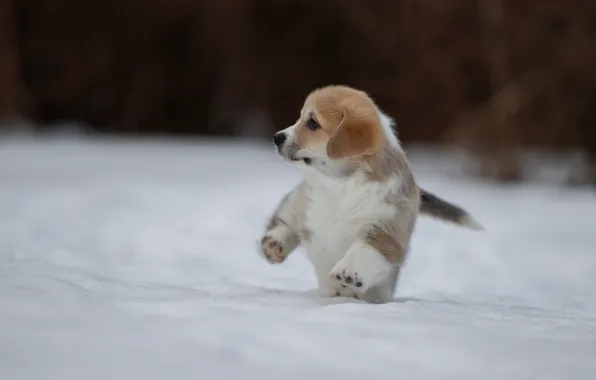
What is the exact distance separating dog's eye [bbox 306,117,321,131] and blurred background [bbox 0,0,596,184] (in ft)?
17.6

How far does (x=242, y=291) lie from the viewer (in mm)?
2439

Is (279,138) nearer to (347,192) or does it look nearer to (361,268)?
(347,192)

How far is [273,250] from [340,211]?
0.25 meters

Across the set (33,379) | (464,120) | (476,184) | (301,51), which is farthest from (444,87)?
(33,379)

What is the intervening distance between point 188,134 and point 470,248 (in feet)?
21.8

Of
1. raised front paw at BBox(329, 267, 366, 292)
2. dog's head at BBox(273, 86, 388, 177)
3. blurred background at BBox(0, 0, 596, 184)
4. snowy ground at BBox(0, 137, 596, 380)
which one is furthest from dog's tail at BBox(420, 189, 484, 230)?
blurred background at BBox(0, 0, 596, 184)

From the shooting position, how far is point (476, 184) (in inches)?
279

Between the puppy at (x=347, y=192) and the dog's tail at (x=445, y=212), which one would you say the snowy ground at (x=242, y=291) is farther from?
the dog's tail at (x=445, y=212)

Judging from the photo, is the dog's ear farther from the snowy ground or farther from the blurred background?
the blurred background

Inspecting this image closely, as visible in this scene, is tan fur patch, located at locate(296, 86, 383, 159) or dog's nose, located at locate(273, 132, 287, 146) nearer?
tan fur patch, located at locate(296, 86, 383, 159)

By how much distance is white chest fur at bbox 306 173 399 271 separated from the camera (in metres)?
2.28

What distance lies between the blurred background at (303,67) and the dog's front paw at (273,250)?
5.43 meters

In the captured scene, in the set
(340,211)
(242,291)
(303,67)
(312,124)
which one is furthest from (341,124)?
(303,67)

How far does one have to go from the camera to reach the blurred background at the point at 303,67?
24.8ft
